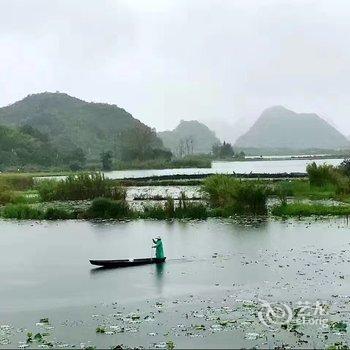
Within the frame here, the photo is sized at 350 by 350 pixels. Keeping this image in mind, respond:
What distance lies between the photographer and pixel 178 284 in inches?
780

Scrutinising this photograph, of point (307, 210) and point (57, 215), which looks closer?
point (307, 210)

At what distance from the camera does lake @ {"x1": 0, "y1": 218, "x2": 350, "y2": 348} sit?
551 inches

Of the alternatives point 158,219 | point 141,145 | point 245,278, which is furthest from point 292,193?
point 141,145

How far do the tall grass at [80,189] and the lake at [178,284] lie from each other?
1306cm

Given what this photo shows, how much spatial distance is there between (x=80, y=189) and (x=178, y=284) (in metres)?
29.1

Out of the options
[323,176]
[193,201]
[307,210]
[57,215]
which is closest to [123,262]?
[57,215]

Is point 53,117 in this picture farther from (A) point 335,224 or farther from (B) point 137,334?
(B) point 137,334

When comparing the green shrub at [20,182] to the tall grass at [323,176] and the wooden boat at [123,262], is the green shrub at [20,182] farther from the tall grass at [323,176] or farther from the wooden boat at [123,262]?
the wooden boat at [123,262]

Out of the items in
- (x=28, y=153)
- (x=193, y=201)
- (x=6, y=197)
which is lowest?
(x=193, y=201)

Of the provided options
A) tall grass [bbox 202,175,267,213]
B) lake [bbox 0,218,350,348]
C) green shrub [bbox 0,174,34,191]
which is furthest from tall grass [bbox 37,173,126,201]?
green shrub [bbox 0,174,34,191]

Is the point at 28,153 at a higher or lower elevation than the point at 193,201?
higher

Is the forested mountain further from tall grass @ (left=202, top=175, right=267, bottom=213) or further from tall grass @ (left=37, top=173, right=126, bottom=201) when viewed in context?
tall grass @ (left=202, top=175, right=267, bottom=213)

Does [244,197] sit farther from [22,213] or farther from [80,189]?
[80,189]

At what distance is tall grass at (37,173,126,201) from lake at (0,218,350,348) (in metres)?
13.1
